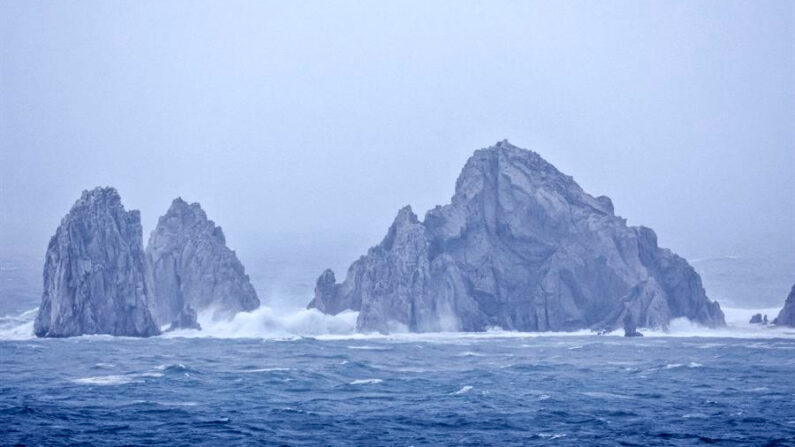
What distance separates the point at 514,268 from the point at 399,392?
51875 millimetres

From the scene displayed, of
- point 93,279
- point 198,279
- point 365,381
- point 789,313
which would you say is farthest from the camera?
point 198,279

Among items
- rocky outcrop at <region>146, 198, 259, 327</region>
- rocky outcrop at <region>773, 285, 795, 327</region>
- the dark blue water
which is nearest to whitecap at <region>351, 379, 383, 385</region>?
the dark blue water

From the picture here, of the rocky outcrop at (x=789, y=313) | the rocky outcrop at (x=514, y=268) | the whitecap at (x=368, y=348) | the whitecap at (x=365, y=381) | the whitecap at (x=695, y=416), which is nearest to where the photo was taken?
the whitecap at (x=695, y=416)

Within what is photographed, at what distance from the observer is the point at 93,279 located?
120 meters

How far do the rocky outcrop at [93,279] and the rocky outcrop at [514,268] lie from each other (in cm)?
2160

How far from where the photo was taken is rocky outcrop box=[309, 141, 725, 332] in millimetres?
127688

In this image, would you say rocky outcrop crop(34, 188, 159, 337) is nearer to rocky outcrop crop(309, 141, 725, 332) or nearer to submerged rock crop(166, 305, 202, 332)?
submerged rock crop(166, 305, 202, 332)

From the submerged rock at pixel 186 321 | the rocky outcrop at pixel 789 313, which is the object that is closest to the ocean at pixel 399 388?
the submerged rock at pixel 186 321

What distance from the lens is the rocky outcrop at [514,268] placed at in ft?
419

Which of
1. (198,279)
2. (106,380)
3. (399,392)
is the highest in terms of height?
(198,279)

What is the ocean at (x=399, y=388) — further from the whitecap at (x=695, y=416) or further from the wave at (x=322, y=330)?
the wave at (x=322, y=330)

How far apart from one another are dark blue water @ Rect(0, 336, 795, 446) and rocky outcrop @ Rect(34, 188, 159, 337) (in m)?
4.72

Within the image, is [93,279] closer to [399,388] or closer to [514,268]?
[514,268]

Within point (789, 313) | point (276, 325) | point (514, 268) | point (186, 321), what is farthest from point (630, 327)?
point (186, 321)
